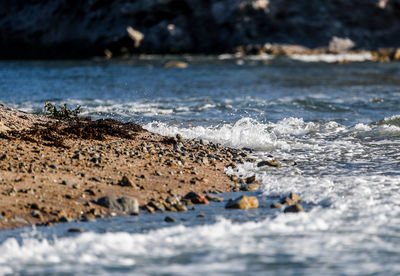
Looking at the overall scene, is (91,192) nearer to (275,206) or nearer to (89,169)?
(89,169)

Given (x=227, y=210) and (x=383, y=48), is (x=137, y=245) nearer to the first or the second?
(x=227, y=210)

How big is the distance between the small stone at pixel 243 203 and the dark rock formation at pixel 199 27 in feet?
202

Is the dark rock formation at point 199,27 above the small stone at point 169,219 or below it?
above

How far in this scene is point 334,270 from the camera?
594 cm

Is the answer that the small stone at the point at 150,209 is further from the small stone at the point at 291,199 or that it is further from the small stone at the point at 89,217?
the small stone at the point at 291,199

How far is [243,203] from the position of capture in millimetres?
8320

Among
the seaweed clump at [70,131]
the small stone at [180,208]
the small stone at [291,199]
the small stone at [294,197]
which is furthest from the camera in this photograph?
the seaweed clump at [70,131]

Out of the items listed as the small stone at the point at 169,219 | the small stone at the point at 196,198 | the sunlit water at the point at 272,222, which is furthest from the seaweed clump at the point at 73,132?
the small stone at the point at 169,219

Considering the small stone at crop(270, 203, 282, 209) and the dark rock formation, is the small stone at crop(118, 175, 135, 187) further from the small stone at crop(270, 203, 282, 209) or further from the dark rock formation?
the dark rock formation

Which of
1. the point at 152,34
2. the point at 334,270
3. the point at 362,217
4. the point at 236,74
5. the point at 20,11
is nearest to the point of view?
the point at 334,270

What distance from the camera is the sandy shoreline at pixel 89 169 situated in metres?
8.05

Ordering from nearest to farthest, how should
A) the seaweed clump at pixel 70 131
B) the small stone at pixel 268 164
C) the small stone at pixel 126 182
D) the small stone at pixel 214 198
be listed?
the small stone at pixel 214 198
the small stone at pixel 126 182
the small stone at pixel 268 164
the seaweed clump at pixel 70 131

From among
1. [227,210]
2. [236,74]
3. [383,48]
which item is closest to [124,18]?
[383,48]

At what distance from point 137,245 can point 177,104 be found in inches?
598
